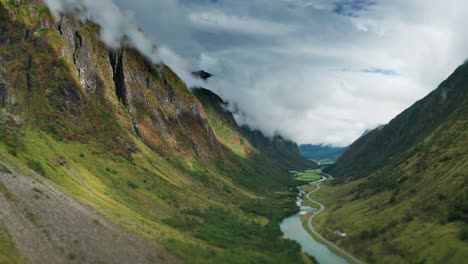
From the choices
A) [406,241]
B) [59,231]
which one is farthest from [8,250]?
[406,241]

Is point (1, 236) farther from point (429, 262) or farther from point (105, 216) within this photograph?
point (429, 262)

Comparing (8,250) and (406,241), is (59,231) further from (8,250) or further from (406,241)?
(406,241)

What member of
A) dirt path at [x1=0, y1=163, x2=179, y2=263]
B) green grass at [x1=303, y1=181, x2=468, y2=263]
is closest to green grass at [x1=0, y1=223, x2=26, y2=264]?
dirt path at [x1=0, y1=163, x2=179, y2=263]

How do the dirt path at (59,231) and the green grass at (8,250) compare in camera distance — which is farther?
the dirt path at (59,231)

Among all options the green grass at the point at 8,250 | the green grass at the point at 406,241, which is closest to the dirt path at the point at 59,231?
the green grass at the point at 8,250

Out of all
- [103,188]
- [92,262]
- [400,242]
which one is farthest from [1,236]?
[400,242]

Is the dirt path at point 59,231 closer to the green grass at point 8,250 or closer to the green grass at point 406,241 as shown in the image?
the green grass at point 8,250

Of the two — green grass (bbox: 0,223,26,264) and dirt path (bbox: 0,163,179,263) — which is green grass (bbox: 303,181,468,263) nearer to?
dirt path (bbox: 0,163,179,263)

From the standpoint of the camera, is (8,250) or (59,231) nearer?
(8,250)
